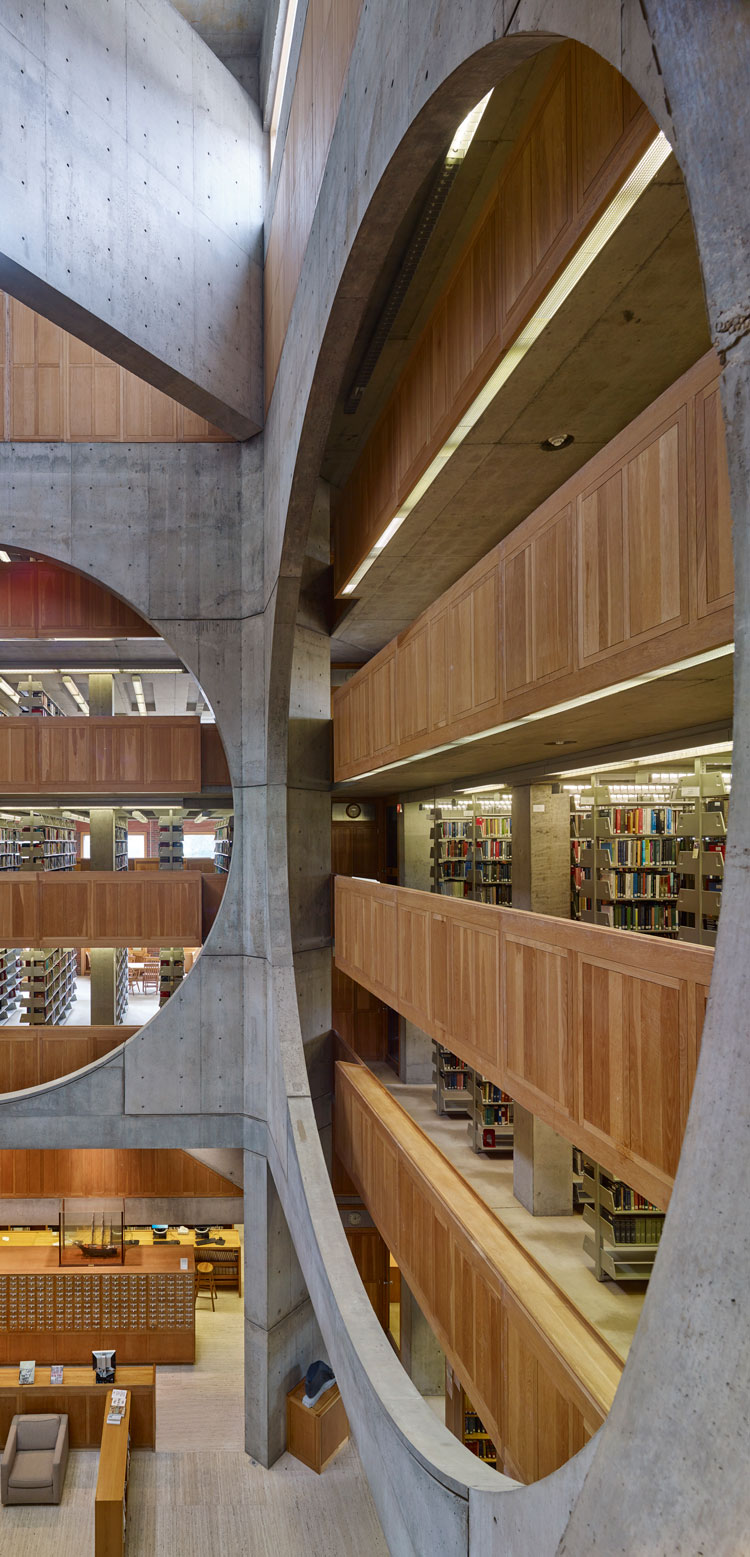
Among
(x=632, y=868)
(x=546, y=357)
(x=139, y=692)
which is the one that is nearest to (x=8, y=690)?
(x=139, y=692)

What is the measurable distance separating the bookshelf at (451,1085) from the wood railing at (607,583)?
5293 millimetres

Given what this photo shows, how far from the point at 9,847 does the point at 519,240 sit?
51.7 feet

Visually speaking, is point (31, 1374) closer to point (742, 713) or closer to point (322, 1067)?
point (322, 1067)

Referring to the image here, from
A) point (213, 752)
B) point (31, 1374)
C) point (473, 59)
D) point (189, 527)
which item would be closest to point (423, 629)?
point (473, 59)

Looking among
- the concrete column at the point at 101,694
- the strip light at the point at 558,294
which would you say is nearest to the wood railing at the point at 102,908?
the concrete column at the point at 101,694

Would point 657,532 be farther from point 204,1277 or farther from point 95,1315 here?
point 204,1277

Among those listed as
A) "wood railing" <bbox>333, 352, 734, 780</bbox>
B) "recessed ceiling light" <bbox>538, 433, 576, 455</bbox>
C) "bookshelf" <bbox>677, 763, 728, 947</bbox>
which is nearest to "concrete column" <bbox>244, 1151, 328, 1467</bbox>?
"bookshelf" <bbox>677, 763, 728, 947</bbox>

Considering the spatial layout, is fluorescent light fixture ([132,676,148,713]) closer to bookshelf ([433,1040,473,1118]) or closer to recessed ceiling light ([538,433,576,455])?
bookshelf ([433,1040,473,1118])

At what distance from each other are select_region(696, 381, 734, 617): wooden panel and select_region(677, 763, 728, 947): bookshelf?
3725 mm

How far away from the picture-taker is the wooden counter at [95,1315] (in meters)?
11.4

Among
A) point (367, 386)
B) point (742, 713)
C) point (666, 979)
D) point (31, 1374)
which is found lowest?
point (31, 1374)

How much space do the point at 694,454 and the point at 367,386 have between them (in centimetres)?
631

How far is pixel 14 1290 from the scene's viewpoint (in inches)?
447

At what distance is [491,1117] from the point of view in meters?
9.01
